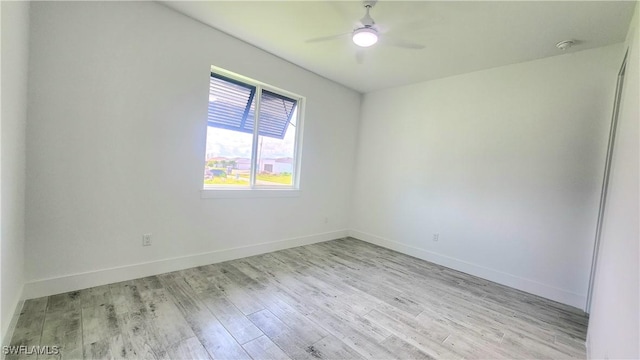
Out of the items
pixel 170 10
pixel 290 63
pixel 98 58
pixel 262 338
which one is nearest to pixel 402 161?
pixel 290 63

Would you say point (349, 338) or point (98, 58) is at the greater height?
point (98, 58)

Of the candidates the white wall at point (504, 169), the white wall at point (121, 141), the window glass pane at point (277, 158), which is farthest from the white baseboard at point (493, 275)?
the white wall at point (121, 141)

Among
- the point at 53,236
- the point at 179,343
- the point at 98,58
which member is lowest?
the point at 179,343

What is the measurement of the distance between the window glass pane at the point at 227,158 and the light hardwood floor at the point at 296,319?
1.07 metres

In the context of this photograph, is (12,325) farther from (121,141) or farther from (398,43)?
(398,43)

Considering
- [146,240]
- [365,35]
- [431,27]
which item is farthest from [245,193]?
[431,27]

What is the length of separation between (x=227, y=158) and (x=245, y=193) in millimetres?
508

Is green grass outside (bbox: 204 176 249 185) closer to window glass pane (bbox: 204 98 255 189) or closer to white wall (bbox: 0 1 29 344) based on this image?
window glass pane (bbox: 204 98 255 189)

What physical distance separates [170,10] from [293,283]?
10.2 feet

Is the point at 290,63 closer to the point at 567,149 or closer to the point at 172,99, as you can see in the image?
the point at 172,99

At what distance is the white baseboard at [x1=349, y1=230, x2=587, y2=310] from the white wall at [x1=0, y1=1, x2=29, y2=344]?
13.6ft

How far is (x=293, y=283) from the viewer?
2.76m

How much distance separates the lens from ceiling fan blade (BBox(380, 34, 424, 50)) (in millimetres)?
2772

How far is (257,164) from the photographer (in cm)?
357
